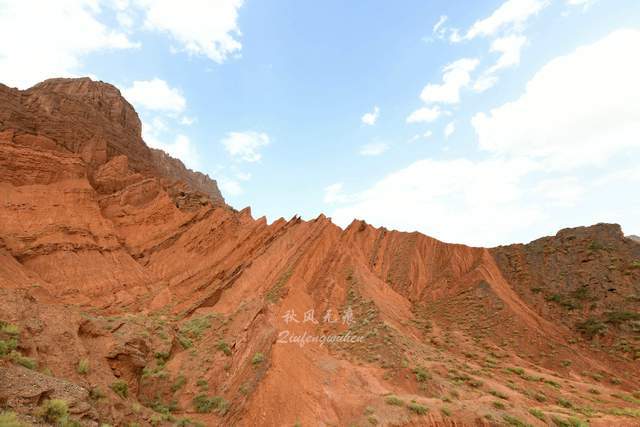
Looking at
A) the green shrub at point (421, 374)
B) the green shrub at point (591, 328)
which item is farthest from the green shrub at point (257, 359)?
the green shrub at point (591, 328)

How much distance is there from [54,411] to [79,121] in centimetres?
4950

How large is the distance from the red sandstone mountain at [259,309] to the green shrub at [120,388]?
0.06 meters

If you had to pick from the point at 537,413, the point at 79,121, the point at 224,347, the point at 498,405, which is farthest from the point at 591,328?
the point at 79,121

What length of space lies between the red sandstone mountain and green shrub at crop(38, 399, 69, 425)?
0.13 metres

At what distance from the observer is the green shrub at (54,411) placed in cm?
576

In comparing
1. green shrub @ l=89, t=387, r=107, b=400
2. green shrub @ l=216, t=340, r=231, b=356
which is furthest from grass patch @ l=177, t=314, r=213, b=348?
green shrub @ l=89, t=387, r=107, b=400

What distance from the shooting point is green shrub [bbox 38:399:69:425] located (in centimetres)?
576

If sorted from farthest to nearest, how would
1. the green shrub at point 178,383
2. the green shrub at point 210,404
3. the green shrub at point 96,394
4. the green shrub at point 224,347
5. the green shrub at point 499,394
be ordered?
the green shrub at point 224,347, the green shrub at point 499,394, the green shrub at point 178,383, the green shrub at point 210,404, the green shrub at point 96,394

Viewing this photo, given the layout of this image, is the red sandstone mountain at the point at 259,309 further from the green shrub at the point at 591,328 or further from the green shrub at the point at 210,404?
the green shrub at the point at 591,328

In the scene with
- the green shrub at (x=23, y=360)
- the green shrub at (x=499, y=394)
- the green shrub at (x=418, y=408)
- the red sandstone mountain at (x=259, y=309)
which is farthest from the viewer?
the green shrub at (x=499, y=394)

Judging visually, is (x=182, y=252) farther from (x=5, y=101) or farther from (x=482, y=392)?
(x=482, y=392)

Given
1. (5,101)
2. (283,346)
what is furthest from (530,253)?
(5,101)

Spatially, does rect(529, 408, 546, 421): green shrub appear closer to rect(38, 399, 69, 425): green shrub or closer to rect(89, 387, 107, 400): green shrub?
rect(89, 387, 107, 400): green shrub

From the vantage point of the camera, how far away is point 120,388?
9469mm
